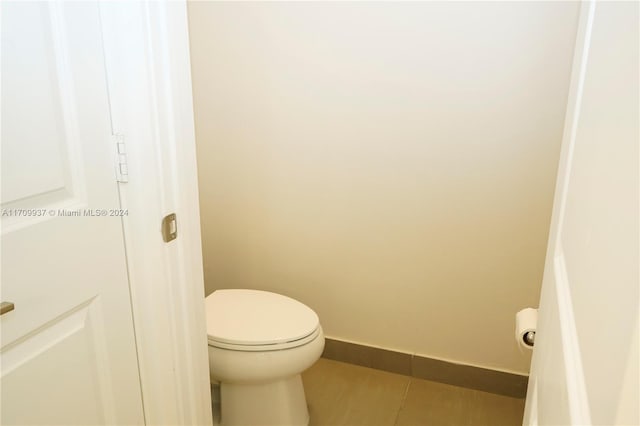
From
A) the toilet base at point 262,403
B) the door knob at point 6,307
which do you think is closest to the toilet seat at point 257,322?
the toilet base at point 262,403

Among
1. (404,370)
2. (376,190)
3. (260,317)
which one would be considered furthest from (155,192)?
(404,370)

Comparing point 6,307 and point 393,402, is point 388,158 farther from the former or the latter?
point 6,307

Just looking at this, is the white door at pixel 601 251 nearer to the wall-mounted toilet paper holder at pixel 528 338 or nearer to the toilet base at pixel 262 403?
the wall-mounted toilet paper holder at pixel 528 338

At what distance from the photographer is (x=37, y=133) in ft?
2.63

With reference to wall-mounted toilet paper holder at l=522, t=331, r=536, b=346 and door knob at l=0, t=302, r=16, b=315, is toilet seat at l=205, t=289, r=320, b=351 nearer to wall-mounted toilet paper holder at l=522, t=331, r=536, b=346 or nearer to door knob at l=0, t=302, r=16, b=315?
wall-mounted toilet paper holder at l=522, t=331, r=536, b=346

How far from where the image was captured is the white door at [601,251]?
30 centimetres

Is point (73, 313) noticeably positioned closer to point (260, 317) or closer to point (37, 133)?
point (37, 133)

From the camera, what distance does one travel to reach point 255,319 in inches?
65.6

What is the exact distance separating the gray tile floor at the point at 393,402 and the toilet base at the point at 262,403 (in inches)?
6.8

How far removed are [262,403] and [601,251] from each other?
4.83 ft

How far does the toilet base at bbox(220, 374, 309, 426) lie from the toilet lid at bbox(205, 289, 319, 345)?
7.2 inches

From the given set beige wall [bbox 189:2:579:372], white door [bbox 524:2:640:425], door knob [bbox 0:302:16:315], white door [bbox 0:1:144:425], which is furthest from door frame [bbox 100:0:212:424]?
beige wall [bbox 189:2:579:372]

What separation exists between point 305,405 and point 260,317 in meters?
0.38

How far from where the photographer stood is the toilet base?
1657mm
